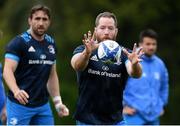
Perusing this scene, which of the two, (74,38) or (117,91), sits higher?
(117,91)

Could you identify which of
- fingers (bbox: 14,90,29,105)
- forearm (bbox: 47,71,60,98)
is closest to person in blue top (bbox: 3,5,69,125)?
forearm (bbox: 47,71,60,98)

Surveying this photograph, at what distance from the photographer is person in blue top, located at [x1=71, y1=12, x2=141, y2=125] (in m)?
10.0

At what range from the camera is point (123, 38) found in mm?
26531

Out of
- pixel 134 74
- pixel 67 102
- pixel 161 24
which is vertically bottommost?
pixel 67 102

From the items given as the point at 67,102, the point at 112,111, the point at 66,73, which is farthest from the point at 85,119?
the point at 66,73

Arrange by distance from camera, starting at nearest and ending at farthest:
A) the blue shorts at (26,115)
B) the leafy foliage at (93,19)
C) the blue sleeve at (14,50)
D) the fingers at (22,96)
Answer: the fingers at (22,96) < the blue sleeve at (14,50) < the blue shorts at (26,115) < the leafy foliage at (93,19)

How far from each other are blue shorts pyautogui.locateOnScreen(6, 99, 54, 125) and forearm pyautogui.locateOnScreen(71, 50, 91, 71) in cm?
176

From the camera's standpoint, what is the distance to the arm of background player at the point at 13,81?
10.7 meters

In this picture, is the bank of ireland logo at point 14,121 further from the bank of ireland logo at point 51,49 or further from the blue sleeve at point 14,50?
the bank of ireland logo at point 51,49

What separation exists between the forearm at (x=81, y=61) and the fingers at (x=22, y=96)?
1019 mm

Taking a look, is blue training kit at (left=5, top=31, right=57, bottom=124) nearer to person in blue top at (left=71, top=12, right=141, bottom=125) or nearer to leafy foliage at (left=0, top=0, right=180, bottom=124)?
person in blue top at (left=71, top=12, right=141, bottom=125)

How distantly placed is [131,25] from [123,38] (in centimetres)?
54

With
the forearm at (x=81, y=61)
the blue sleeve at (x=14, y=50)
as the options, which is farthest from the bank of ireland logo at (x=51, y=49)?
the forearm at (x=81, y=61)

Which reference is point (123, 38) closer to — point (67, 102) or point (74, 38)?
point (74, 38)
